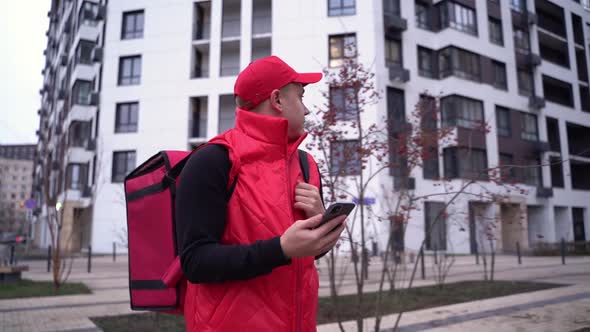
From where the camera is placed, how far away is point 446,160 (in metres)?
24.4

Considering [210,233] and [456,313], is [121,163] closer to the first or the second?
[456,313]

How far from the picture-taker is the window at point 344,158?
16.6ft

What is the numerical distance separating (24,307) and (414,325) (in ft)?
22.9

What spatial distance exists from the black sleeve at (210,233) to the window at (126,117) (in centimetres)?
2686

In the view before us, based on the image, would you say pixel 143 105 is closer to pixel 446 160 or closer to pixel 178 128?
pixel 178 128

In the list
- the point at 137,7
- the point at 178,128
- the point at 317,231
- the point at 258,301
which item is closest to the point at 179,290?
the point at 258,301

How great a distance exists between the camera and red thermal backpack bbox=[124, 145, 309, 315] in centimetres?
167

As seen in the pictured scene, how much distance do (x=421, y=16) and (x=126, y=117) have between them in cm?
2042

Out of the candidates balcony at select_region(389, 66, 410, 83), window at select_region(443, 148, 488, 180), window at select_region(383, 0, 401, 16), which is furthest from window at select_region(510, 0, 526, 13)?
window at select_region(383, 0, 401, 16)

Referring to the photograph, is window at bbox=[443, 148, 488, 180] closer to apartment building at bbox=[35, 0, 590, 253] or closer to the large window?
apartment building at bbox=[35, 0, 590, 253]

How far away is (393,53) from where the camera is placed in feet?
78.7

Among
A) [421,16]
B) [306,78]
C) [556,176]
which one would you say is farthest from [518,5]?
[421,16]

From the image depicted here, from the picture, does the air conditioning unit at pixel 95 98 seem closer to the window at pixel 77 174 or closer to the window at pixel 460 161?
the window at pixel 77 174

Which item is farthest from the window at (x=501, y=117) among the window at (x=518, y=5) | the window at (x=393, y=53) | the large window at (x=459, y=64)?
the window at (x=518, y=5)
